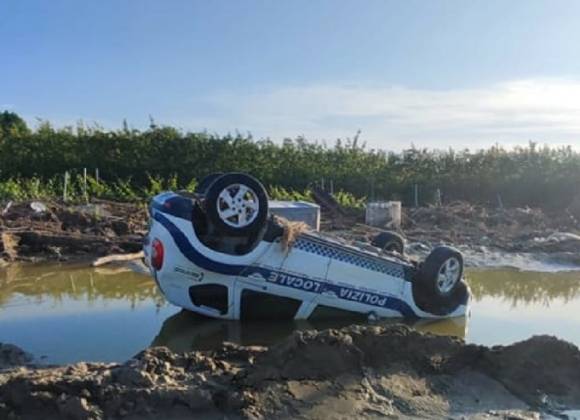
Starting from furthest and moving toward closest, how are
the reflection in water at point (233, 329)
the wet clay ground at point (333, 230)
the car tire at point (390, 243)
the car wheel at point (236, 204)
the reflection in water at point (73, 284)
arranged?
the wet clay ground at point (333, 230), the car tire at point (390, 243), the reflection in water at point (73, 284), the reflection in water at point (233, 329), the car wheel at point (236, 204)

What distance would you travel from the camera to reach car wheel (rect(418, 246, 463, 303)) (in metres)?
9.07

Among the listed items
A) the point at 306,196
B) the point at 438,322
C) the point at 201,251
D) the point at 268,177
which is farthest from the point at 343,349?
the point at 268,177

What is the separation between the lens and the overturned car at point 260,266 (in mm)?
7973

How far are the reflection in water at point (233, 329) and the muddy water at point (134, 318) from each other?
0.01 meters

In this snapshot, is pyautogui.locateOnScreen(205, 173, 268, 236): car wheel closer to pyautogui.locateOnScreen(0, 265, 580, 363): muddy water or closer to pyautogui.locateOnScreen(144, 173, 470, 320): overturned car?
pyautogui.locateOnScreen(144, 173, 470, 320): overturned car

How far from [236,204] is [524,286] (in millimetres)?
6983

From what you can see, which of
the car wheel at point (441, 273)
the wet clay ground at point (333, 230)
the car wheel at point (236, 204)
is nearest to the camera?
the car wheel at point (236, 204)

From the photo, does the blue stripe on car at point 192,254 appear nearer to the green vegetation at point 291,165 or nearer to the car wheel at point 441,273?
the car wheel at point 441,273

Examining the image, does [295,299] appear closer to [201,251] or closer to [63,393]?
[201,251]

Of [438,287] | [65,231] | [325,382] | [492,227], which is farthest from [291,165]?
[325,382]

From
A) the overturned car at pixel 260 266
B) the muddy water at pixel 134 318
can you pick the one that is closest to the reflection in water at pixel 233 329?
the muddy water at pixel 134 318

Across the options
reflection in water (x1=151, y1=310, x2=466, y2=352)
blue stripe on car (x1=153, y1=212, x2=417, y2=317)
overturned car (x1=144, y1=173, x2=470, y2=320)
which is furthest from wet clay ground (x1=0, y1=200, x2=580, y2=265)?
blue stripe on car (x1=153, y1=212, x2=417, y2=317)

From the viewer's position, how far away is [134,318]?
902cm

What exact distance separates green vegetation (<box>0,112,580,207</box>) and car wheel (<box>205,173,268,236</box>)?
21422 mm
